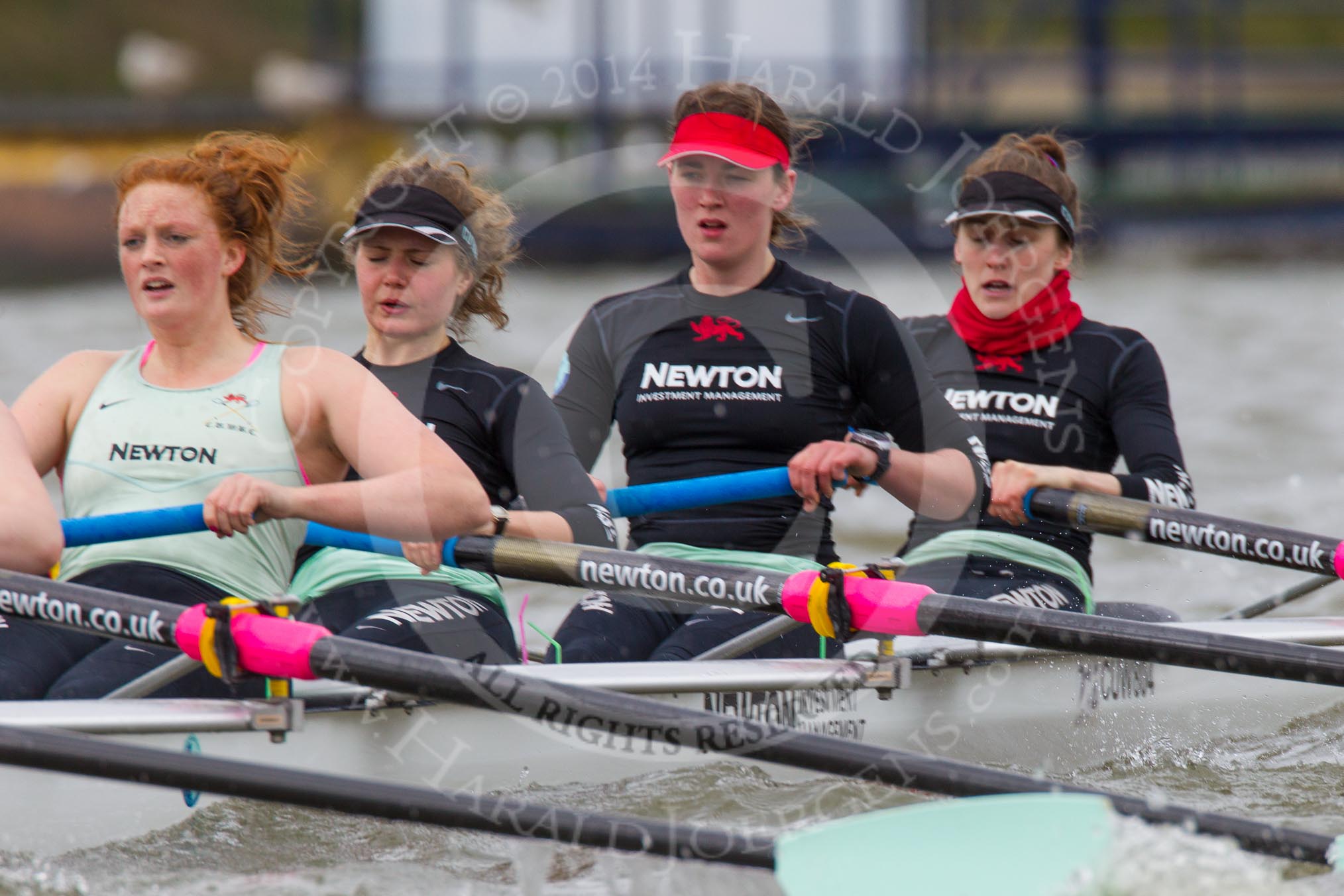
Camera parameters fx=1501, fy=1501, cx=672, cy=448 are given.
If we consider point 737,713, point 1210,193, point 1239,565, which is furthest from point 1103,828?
point 1210,193

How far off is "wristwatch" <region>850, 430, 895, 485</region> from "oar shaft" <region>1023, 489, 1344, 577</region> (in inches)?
22.0

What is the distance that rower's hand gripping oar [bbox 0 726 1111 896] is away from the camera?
7.97 feet

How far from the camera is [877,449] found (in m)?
3.24

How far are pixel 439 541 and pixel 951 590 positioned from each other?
1.37 m

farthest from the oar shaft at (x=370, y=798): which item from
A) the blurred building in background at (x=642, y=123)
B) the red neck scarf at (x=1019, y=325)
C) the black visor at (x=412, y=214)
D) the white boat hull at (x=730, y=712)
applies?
the blurred building in background at (x=642, y=123)

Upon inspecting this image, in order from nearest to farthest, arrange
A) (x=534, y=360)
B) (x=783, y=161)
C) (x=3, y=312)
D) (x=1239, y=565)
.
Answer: (x=783, y=161) < (x=1239, y=565) < (x=534, y=360) < (x=3, y=312)

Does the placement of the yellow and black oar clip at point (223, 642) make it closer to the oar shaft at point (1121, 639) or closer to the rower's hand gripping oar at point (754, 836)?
the rower's hand gripping oar at point (754, 836)

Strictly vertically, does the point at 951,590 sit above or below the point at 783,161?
below

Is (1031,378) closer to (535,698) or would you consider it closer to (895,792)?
(895,792)

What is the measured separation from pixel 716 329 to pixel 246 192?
1.13 meters

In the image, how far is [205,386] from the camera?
118 inches

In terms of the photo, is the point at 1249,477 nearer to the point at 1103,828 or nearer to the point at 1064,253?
the point at 1064,253

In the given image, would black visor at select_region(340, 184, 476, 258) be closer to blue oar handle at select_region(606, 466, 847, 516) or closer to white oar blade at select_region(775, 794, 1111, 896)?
blue oar handle at select_region(606, 466, 847, 516)

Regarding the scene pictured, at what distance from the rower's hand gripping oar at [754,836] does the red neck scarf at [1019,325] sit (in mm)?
1746
